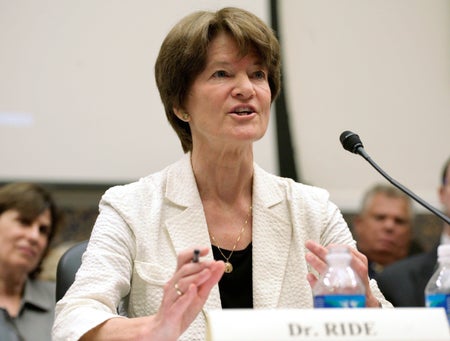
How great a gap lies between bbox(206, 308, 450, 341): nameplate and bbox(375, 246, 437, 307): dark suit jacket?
230 centimetres

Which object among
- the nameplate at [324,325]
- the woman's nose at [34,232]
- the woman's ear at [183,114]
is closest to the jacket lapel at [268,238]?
the woman's ear at [183,114]

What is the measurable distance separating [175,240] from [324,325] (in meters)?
0.82

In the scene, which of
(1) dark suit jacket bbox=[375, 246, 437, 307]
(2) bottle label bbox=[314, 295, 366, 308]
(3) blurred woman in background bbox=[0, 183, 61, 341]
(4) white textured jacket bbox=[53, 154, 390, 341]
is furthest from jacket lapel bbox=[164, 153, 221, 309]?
(1) dark suit jacket bbox=[375, 246, 437, 307]

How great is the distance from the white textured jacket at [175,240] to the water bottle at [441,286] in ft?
0.65

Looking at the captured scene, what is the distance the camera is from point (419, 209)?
4801 millimetres

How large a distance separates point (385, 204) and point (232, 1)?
130cm

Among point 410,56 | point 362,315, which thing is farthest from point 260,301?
point 410,56

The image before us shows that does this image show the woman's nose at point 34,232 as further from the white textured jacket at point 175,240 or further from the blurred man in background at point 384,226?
the blurred man in background at point 384,226

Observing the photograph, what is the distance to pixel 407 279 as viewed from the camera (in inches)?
143

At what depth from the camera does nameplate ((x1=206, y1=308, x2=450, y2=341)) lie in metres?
1.22

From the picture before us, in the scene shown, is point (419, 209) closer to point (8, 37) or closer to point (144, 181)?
point (8, 37)

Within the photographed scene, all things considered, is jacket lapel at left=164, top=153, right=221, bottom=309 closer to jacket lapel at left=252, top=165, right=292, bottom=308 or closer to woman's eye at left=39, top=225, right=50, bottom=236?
jacket lapel at left=252, top=165, right=292, bottom=308

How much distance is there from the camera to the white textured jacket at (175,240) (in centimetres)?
186

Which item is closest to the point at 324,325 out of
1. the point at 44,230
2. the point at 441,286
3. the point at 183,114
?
the point at 441,286
